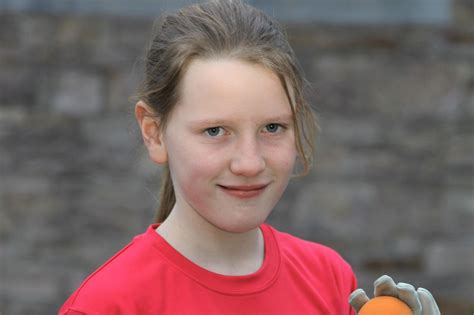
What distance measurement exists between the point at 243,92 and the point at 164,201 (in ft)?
1.52

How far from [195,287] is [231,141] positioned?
0.30 meters

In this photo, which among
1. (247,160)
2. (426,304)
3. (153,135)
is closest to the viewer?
(247,160)

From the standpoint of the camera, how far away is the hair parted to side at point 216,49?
1.92m

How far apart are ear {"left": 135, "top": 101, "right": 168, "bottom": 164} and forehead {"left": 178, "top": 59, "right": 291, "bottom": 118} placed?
5.2 inches

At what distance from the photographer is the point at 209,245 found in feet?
6.46

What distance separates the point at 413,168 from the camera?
426 cm

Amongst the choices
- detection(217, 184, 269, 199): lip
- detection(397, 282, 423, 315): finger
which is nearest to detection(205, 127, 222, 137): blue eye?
detection(217, 184, 269, 199): lip

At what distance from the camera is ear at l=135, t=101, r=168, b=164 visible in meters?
2.01

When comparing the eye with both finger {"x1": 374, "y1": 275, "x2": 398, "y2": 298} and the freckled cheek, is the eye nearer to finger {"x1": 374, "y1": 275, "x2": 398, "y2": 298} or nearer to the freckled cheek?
the freckled cheek

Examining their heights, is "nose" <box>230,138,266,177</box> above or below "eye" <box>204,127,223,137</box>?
below

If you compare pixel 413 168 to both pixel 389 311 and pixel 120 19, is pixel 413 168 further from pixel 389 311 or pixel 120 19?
pixel 389 311

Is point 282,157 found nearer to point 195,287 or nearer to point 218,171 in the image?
point 218,171

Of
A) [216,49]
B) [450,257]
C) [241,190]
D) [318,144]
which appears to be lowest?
[450,257]

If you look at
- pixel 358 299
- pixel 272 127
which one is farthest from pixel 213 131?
pixel 358 299
